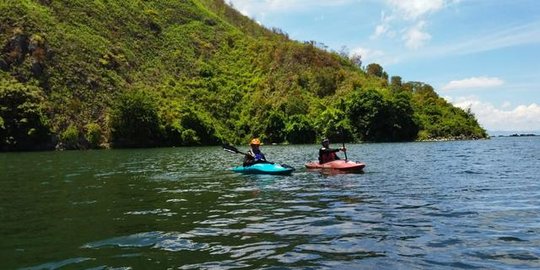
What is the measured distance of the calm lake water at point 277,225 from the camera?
30.2ft

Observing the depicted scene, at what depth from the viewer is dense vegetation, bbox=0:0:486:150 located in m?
85.1

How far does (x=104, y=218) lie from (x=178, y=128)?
76556 millimetres

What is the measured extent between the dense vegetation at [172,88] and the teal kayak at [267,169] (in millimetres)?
59613

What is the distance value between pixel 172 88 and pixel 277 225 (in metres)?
101

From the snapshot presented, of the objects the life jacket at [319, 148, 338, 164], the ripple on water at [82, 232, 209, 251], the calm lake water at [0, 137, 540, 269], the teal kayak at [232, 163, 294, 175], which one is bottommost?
the ripple on water at [82, 232, 209, 251]

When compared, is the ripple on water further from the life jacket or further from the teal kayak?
the life jacket

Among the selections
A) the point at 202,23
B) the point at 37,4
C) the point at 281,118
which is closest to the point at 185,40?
the point at 202,23

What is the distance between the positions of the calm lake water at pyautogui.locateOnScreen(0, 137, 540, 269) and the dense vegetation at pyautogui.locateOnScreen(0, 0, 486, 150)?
64.3 metres

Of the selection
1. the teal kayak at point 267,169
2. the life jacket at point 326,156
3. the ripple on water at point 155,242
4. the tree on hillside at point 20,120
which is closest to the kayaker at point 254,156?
the teal kayak at point 267,169

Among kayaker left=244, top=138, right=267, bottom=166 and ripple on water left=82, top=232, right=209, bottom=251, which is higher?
kayaker left=244, top=138, right=267, bottom=166

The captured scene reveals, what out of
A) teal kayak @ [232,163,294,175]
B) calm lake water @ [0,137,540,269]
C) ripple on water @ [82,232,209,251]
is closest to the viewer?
calm lake water @ [0,137,540,269]

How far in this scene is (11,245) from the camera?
1065cm

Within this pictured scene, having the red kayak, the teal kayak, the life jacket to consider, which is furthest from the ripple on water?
the life jacket

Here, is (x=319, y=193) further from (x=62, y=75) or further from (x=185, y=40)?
(x=185, y=40)
